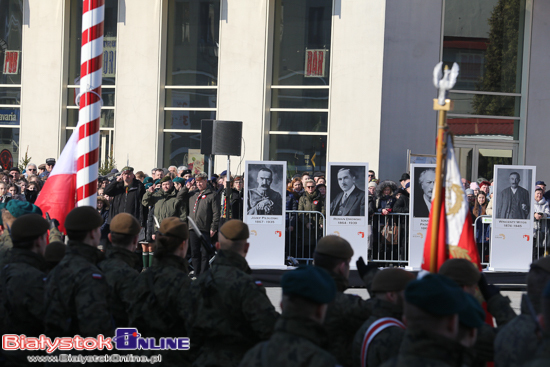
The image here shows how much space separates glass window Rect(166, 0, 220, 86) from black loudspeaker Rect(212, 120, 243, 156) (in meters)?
7.26

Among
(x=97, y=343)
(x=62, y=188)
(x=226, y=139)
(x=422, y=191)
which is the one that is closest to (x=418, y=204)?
(x=422, y=191)

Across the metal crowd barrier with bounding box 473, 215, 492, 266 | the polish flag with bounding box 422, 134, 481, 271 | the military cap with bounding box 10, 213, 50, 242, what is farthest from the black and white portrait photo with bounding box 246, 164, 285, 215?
the military cap with bounding box 10, 213, 50, 242

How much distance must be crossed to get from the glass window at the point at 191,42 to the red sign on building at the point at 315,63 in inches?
120

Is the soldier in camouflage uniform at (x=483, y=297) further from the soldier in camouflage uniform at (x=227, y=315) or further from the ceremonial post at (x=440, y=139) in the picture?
the soldier in camouflage uniform at (x=227, y=315)

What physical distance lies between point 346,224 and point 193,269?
3081 millimetres

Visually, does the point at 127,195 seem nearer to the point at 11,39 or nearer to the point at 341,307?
the point at 341,307

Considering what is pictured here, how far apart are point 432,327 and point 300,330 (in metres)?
0.58

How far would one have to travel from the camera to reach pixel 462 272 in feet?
12.9

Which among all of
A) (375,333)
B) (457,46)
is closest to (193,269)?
(375,333)

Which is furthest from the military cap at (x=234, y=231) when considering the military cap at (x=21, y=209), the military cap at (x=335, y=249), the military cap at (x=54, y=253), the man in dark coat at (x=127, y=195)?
the man in dark coat at (x=127, y=195)

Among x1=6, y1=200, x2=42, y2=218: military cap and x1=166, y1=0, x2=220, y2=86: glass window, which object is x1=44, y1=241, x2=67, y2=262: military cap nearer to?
x1=6, y1=200, x2=42, y2=218: military cap

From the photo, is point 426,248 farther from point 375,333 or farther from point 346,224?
point 346,224

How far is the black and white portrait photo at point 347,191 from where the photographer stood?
1170cm

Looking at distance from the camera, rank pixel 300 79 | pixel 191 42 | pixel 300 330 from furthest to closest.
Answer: pixel 191 42
pixel 300 79
pixel 300 330
